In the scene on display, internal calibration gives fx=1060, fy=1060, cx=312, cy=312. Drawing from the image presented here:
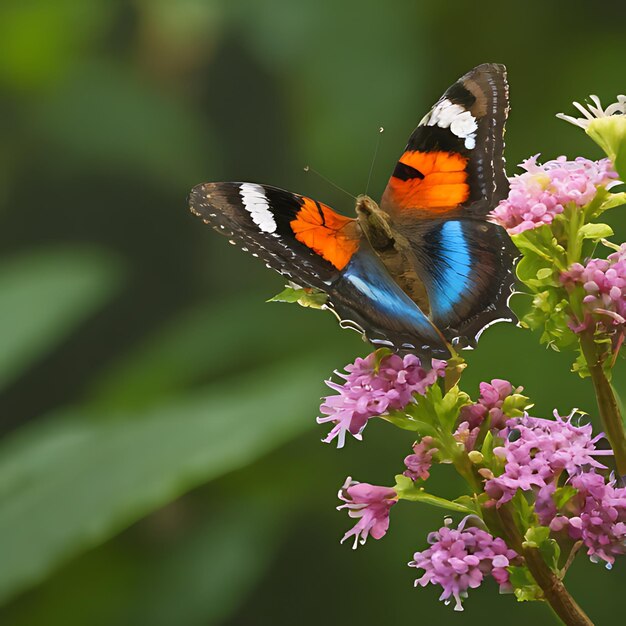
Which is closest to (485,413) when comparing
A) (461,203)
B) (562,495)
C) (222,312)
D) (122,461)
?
(562,495)

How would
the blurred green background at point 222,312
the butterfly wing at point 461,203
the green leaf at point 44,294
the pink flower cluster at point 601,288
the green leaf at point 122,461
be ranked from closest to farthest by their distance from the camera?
the pink flower cluster at point 601,288, the butterfly wing at point 461,203, the green leaf at point 122,461, the blurred green background at point 222,312, the green leaf at point 44,294

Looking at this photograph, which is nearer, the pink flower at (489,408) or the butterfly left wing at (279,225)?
the pink flower at (489,408)

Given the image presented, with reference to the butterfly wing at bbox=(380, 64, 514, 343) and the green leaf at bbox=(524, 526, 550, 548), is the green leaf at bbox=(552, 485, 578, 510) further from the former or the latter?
the butterfly wing at bbox=(380, 64, 514, 343)

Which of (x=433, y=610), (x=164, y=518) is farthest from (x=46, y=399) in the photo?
(x=433, y=610)

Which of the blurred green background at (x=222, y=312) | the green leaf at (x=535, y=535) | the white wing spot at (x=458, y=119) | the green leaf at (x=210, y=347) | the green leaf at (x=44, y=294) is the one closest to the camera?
the green leaf at (x=535, y=535)

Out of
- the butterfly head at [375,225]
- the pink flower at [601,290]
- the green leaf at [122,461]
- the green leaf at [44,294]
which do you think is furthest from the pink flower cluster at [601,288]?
the green leaf at [44,294]

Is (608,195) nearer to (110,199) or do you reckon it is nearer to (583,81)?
(583,81)

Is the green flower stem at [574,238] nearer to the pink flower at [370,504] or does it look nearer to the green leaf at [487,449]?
the green leaf at [487,449]
